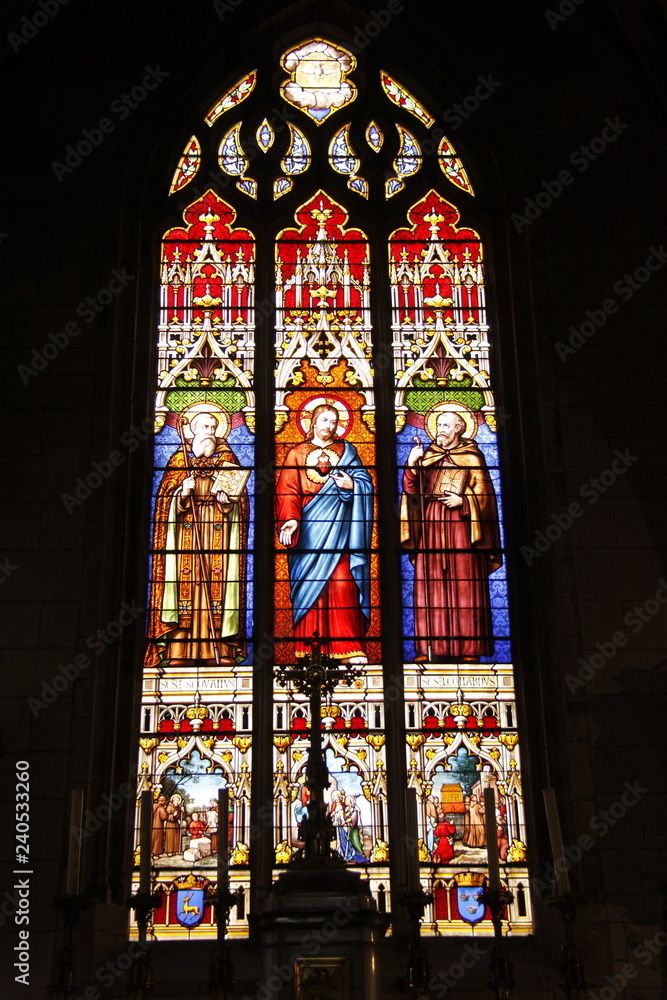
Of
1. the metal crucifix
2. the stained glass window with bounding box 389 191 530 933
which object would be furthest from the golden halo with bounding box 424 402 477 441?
the metal crucifix

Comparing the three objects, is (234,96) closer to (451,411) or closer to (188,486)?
(451,411)

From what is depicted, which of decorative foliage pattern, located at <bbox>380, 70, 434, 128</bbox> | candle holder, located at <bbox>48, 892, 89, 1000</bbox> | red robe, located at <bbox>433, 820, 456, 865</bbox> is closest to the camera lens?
candle holder, located at <bbox>48, 892, 89, 1000</bbox>

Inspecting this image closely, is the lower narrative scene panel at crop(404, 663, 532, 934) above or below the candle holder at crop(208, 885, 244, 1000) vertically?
above

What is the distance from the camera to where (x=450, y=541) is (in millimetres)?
9773

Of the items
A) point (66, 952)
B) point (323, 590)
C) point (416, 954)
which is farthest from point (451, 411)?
point (66, 952)

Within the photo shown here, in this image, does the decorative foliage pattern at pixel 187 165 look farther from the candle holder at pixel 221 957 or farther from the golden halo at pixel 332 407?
the candle holder at pixel 221 957

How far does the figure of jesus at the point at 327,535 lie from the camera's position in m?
9.45

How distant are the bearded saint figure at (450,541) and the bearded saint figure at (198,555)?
1273 mm

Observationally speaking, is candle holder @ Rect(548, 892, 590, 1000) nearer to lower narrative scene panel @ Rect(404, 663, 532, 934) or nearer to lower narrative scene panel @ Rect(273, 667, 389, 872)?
lower narrative scene panel @ Rect(404, 663, 532, 934)

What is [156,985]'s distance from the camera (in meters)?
8.01

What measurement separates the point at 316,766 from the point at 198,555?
3542mm

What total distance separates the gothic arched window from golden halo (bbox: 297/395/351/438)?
0.02 metres

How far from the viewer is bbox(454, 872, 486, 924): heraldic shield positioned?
8523 millimetres

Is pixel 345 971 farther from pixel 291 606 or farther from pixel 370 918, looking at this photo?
pixel 291 606
